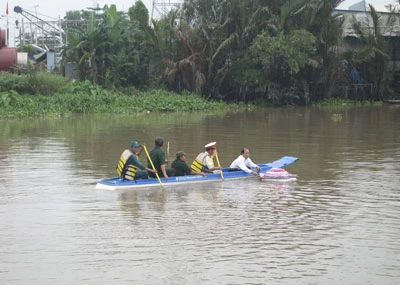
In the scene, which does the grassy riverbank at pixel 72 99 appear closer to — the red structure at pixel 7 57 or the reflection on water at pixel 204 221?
the red structure at pixel 7 57

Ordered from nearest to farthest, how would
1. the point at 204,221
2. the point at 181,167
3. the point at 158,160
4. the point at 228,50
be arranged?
the point at 204,221
the point at 158,160
the point at 181,167
the point at 228,50

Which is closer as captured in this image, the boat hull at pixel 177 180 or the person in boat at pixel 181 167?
the boat hull at pixel 177 180

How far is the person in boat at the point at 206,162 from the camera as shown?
14.4 meters

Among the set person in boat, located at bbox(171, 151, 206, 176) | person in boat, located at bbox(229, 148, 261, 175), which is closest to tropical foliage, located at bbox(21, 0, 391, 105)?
person in boat, located at bbox(229, 148, 261, 175)

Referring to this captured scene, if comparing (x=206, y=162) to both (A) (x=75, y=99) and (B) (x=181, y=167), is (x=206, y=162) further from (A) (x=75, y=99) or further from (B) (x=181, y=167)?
(A) (x=75, y=99)

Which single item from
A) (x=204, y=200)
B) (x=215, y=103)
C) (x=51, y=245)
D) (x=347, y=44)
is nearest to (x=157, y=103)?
(x=215, y=103)

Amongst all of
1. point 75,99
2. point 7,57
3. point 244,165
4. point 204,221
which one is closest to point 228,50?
point 75,99

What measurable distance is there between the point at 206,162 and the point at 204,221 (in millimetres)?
3638

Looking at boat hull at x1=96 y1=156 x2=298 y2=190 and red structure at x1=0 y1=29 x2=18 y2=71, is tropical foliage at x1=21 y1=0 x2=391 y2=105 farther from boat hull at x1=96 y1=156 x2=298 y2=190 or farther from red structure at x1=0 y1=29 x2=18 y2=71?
boat hull at x1=96 y1=156 x2=298 y2=190

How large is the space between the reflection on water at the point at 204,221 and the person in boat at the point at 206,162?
410 mm

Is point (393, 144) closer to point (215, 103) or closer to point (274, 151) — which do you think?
point (274, 151)

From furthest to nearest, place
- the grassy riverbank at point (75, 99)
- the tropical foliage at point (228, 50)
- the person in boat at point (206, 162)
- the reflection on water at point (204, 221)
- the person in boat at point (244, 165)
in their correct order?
1. the tropical foliage at point (228, 50)
2. the grassy riverbank at point (75, 99)
3. the person in boat at point (244, 165)
4. the person in boat at point (206, 162)
5. the reflection on water at point (204, 221)

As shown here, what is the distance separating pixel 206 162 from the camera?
572 inches

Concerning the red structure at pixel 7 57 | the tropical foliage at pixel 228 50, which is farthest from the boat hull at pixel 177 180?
the red structure at pixel 7 57
